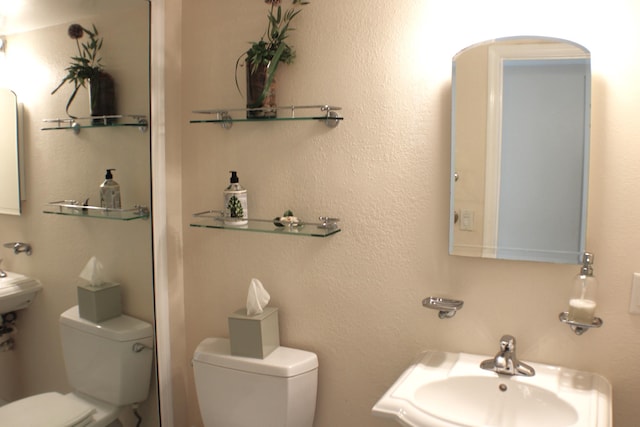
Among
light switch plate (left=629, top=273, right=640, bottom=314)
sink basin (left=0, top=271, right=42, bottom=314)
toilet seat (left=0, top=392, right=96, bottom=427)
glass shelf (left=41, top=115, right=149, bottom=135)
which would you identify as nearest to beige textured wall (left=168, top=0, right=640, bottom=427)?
light switch plate (left=629, top=273, right=640, bottom=314)

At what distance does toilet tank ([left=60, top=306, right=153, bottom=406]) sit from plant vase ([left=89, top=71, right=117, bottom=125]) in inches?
25.4

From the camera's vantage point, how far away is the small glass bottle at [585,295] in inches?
55.4

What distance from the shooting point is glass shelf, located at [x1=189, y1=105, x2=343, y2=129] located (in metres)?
1.72

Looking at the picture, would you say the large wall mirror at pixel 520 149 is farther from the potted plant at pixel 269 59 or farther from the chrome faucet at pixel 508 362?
the potted plant at pixel 269 59

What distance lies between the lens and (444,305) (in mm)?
1554

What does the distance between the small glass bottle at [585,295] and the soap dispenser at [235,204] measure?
108 cm

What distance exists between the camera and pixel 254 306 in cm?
179

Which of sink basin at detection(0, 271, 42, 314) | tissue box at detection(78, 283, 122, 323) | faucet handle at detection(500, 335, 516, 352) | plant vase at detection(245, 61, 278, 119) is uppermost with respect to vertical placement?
plant vase at detection(245, 61, 278, 119)

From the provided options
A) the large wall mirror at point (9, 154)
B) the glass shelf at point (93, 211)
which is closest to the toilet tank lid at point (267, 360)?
the glass shelf at point (93, 211)

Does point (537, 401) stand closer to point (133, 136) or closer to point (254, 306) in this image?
point (254, 306)

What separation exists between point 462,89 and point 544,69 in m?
0.23

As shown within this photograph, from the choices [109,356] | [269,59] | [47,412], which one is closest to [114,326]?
[109,356]

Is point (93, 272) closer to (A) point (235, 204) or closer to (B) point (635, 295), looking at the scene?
(A) point (235, 204)

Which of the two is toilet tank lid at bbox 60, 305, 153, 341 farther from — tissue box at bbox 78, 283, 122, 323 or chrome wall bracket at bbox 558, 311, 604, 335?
chrome wall bracket at bbox 558, 311, 604, 335
